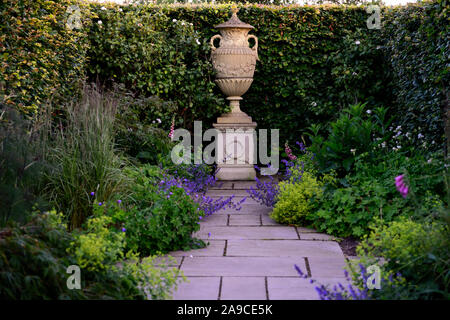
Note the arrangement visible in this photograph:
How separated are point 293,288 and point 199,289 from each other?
56 centimetres

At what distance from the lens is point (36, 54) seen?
14.6 feet

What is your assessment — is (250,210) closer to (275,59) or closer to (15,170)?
(15,170)

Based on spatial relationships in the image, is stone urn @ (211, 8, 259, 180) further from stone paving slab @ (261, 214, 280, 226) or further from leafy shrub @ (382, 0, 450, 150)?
stone paving slab @ (261, 214, 280, 226)

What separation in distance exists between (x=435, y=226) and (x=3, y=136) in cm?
267

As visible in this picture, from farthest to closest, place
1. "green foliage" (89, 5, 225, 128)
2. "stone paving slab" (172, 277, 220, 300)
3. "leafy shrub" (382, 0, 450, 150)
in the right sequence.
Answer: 1. "green foliage" (89, 5, 225, 128)
2. "leafy shrub" (382, 0, 450, 150)
3. "stone paving slab" (172, 277, 220, 300)

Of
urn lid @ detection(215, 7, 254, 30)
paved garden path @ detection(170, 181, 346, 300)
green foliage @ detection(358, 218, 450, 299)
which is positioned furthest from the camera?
urn lid @ detection(215, 7, 254, 30)

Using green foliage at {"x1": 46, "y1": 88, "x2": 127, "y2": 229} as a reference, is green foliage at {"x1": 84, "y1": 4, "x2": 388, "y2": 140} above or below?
above

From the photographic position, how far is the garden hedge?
594cm

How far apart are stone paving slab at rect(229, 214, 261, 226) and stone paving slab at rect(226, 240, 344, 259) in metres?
0.56

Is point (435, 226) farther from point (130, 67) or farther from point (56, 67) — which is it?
point (130, 67)

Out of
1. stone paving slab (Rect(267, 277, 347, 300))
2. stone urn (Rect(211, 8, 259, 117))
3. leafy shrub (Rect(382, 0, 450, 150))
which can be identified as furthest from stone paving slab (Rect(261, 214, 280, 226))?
stone urn (Rect(211, 8, 259, 117))

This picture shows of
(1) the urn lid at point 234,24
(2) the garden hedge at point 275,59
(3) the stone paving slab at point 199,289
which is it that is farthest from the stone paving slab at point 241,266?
(1) the urn lid at point 234,24

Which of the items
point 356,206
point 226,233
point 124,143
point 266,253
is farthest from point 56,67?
point 356,206

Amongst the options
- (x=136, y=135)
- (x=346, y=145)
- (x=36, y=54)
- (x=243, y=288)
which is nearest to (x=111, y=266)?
(x=243, y=288)
